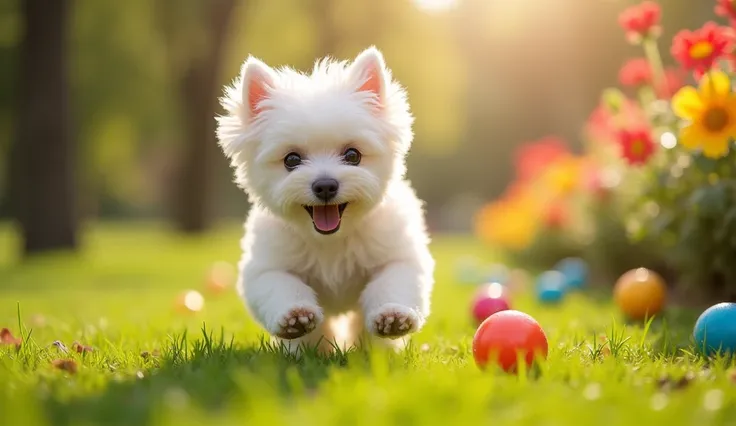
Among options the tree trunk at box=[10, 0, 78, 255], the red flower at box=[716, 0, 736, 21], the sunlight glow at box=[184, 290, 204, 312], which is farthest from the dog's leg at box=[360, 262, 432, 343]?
the tree trunk at box=[10, 0, 78, 255]

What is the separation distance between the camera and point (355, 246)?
4.16 meters

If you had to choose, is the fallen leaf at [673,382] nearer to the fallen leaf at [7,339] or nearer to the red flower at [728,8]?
the red flower at [728,8]

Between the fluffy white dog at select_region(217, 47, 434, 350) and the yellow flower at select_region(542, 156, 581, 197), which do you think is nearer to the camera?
the fluffy white dog at select_region(217, 47, 434, 350)

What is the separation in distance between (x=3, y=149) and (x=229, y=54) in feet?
23.1

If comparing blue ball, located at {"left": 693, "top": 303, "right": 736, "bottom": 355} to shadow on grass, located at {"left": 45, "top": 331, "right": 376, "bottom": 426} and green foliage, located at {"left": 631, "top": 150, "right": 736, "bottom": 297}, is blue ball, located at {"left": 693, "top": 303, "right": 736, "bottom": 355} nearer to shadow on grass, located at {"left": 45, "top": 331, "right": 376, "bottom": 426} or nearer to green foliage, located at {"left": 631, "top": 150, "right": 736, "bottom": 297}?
green foliage, located at {"left": 631, "top": 150, "right": 736, "bottom": 297}

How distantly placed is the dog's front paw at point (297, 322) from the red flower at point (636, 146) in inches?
131

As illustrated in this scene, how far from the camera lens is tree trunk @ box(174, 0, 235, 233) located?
17.7 m

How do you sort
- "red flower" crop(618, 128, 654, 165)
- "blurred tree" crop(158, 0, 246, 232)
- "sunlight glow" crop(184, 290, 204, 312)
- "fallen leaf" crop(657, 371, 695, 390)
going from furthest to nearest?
"blurred tree" crop(158, 0, 246, 232), "sunlight glow" crop(184, 290, 204, 312), "red flower" crop(618, 128, 654, 165), "fallen leaf" crop(657, 371, 695, 390)

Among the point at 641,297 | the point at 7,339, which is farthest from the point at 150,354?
the point at 641,297

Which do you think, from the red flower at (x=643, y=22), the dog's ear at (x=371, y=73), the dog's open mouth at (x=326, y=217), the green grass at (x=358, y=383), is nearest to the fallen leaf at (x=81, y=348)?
the green grass at (x=358, y=383)

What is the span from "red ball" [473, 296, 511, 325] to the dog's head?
5.78 ft

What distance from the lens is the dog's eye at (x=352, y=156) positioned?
397 cm

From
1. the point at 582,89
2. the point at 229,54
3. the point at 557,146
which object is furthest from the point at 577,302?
the point at 582,89

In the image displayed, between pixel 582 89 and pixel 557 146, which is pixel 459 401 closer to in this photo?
pixel 557 146
